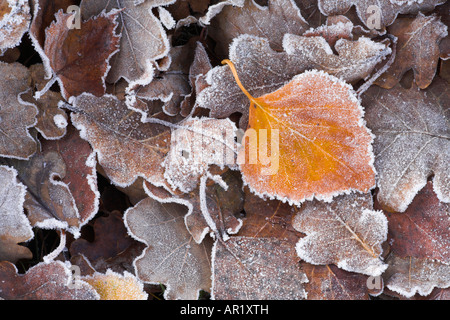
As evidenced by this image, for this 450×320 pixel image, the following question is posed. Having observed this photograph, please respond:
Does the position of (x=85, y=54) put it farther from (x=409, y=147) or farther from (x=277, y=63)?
(x=409, y=147)

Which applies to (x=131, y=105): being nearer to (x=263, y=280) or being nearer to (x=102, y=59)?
(x=102, y=59)

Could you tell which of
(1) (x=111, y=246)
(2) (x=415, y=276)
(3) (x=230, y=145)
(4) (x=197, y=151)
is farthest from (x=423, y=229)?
(1) (x=111, y=246)

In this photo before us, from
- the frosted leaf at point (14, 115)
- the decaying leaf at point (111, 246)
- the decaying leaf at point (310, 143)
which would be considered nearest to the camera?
the decaying leaf at point (310, 143)

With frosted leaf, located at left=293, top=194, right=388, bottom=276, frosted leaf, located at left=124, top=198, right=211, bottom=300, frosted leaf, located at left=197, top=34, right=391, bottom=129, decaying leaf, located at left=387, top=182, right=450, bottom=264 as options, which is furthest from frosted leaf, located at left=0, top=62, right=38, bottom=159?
decaying leaf, located at left=387, top=182, right=450, bottom=264

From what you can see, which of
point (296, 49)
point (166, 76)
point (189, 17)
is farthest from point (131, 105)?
point (296, 49)

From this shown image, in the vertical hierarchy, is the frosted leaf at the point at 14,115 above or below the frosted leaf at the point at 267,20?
below

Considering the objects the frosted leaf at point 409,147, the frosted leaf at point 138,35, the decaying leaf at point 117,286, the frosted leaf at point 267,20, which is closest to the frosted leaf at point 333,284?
the frosted leaf at point 409,147

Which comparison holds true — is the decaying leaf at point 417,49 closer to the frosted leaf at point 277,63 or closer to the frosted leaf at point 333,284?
the frosted leaf at point 277,63
